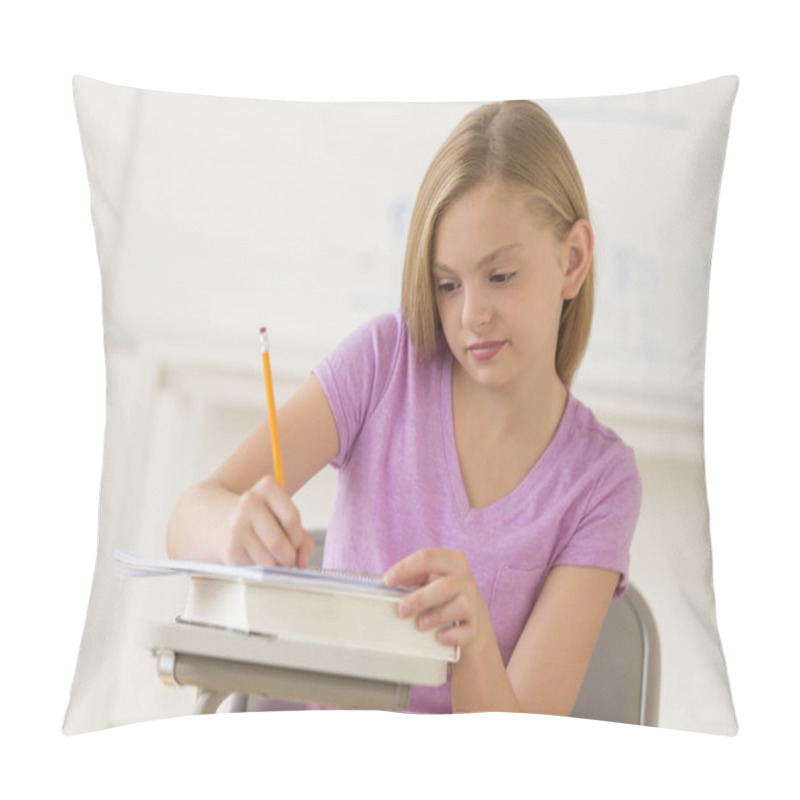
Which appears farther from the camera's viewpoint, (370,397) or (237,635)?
(370,397)

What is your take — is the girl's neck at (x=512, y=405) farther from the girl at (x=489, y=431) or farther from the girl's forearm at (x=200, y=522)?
the girl's forearm at (x=200, y=522)

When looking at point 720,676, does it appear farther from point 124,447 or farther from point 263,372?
point 124,447

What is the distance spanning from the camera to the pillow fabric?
129 centimetres

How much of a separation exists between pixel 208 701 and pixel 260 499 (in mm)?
206

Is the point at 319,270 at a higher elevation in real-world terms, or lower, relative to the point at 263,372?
higher

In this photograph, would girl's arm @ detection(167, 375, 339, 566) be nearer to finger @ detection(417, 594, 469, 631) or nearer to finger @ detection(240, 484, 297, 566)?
finger @ detection(240, 484, 297, 566)

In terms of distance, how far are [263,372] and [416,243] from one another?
0.68 ft

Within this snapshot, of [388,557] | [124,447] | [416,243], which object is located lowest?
[388,557]

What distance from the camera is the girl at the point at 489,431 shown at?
126 centimetres

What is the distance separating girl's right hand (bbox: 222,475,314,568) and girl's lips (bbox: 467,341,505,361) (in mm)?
244

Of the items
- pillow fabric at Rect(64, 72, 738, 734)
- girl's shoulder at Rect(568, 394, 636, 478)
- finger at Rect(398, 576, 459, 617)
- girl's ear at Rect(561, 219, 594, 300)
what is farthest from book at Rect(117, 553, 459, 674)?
girl's ear at Rect(561, 219, 594, 300)

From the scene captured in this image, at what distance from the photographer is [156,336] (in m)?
1.33

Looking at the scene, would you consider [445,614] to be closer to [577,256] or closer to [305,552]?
[305,552]

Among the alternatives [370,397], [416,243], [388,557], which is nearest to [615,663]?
[388,557]
